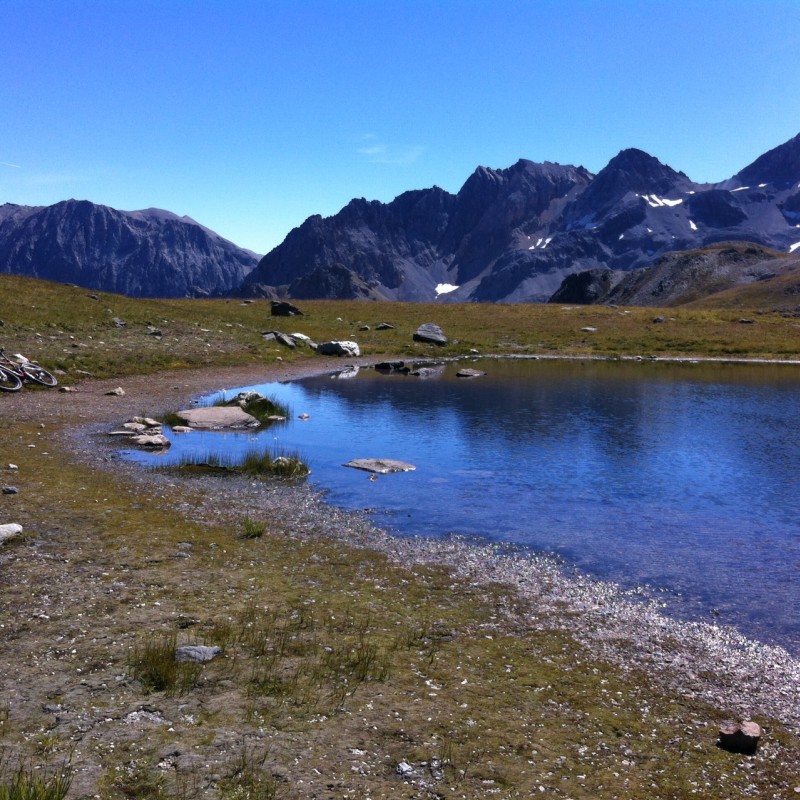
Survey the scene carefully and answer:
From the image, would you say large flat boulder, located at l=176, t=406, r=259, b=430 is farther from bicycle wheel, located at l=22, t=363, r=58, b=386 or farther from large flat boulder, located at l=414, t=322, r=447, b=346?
large flat boulder, located at l=414, t=322, r=447, b=346

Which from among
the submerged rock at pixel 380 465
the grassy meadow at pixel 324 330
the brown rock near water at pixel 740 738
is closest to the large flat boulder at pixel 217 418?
the submerged rock at pixel 380 465

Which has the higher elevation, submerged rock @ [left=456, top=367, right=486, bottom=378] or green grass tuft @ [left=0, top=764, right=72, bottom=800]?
submerged rock @ [left=456, top=367, right=486, bottom=378]

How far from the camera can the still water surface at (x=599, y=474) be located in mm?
15016

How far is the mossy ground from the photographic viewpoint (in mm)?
7438

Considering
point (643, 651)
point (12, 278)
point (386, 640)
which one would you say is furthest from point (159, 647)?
point (12, 278)

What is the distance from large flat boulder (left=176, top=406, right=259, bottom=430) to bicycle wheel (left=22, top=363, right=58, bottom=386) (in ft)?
37.2

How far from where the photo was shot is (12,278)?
227ft

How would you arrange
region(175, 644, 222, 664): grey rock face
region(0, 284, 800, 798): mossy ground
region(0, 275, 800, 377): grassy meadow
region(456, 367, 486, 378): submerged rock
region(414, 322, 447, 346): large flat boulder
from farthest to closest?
region(414, 322, 447, 346): large flat boulder, region(456, 367, 486, 378): submerged rock, region(0, 275, 800, 377): grassy meadow, region(175, 644, 222, 664): grey rock face, region(0, 284, 800, 798): mossy ground

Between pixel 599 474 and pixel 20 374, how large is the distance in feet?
107

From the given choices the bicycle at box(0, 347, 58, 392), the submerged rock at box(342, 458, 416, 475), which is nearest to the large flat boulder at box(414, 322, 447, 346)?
the bicycle at box(0, 347, 58, 392)

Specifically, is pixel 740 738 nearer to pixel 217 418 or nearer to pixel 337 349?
pixel 217 418

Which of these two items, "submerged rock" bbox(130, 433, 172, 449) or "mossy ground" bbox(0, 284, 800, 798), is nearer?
"mossy ground" bbox(0, 284, 800, 798)

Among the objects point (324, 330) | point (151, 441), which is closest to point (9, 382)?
point (151, 441)

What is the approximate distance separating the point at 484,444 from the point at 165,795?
23.1 m
